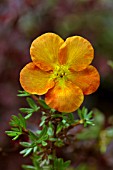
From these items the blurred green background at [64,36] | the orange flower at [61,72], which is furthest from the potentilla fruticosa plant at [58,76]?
the blurred green background at [64,36]

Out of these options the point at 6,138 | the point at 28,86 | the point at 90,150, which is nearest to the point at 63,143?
the point at 28,86

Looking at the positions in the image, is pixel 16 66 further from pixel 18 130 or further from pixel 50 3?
pixel 18 130

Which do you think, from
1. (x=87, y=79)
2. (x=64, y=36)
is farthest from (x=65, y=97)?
(x=64, y=36)

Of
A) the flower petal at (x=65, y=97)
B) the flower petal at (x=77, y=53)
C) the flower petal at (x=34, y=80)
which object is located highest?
the flower petal at (x=77, y=53)

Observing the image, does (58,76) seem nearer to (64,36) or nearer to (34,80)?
(34,80)

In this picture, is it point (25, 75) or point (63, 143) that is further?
point (63, 143)

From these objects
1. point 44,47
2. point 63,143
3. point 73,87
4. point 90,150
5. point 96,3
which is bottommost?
point 90,150

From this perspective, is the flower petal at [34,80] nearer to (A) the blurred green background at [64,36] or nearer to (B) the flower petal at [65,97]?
(B) the flower petal at [65,97]
